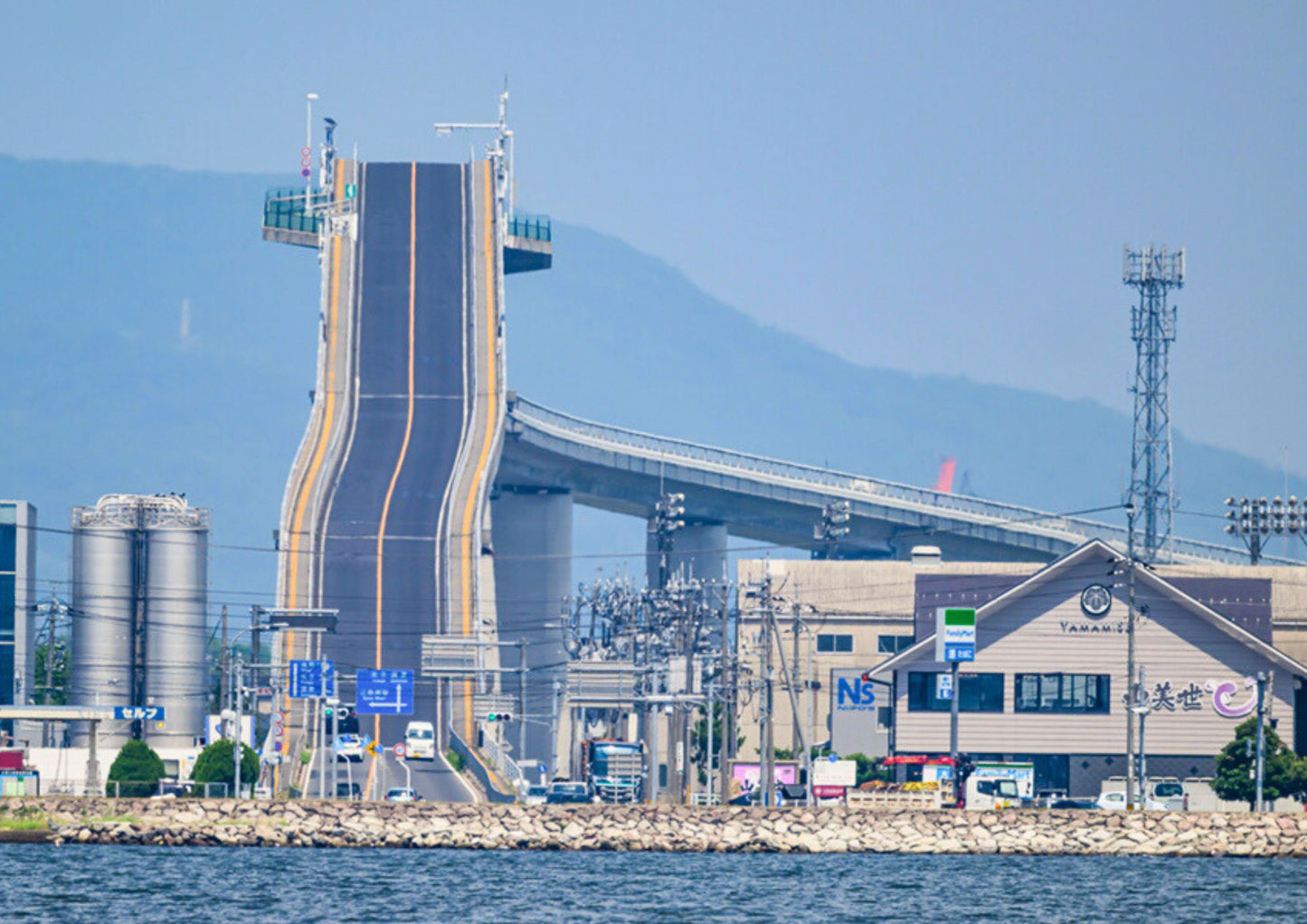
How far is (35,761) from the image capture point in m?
118

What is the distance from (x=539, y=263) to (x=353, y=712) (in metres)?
52.7

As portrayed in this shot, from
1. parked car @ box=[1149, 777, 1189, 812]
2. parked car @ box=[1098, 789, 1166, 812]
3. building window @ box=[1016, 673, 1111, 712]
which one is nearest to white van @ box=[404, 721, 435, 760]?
building window @ box=[1016, 673, 1111, 712]

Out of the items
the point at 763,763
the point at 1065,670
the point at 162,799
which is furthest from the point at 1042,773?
the point at 162,799

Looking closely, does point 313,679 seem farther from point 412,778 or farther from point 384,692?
point 412,778

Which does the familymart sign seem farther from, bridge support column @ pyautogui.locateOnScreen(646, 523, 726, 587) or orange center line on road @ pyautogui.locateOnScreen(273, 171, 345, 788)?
bridge support column @ pyautogui.locateOnScreen(646, 523, 726, 587)

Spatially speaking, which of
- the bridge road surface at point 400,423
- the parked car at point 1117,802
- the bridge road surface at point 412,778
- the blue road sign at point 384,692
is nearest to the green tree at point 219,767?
the bridge road surface at point 412,778

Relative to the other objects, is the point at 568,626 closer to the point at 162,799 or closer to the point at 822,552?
the point at 822,552

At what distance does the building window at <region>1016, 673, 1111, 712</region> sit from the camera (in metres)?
103

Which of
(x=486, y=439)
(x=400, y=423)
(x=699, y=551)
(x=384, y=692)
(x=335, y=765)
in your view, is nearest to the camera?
(x=335, y=765)

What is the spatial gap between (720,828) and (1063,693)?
25.7m

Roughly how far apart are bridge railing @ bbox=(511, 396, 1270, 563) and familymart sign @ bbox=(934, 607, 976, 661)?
2563 inches

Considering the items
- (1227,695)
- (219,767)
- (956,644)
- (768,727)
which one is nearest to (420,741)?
(219,767)

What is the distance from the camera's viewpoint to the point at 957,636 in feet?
293

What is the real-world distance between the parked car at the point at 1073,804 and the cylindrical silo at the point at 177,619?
57.3 metres
